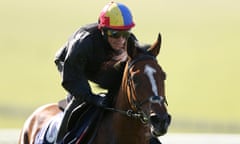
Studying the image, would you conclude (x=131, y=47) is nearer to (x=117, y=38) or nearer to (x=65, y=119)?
(x=117, y=38)

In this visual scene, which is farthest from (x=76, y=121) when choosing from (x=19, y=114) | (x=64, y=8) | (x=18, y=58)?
(x=64, y=8)

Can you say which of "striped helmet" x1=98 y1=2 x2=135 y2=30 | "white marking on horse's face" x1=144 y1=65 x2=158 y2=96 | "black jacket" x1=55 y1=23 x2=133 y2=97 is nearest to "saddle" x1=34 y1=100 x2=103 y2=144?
"black jacket" x1=55 y1=23 x2=133 y2=97

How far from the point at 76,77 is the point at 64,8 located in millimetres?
31102

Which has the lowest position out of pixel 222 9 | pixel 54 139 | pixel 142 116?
pixel 222 9

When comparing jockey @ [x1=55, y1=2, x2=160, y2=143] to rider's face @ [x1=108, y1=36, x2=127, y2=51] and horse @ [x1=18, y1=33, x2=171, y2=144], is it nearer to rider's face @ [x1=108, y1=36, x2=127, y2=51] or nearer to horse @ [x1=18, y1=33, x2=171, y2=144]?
rider's face @ [x1=108, y1=36, x2=127, y2=51]

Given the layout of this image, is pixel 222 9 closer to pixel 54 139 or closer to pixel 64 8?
pixel 64 8

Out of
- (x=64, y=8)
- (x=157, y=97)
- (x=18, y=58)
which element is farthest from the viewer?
(x=64, y=8)

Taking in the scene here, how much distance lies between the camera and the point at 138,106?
7.07 metres

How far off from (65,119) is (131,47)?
1153 mm

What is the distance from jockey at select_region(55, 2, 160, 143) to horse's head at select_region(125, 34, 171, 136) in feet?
1.12

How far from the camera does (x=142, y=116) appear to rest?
7.08 m

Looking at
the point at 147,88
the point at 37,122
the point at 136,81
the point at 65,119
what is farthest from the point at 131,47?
the point at 37,122

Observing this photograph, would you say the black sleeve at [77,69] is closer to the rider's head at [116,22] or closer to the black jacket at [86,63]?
the black jacket at [86,63]

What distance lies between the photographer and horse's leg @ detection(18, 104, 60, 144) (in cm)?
904
